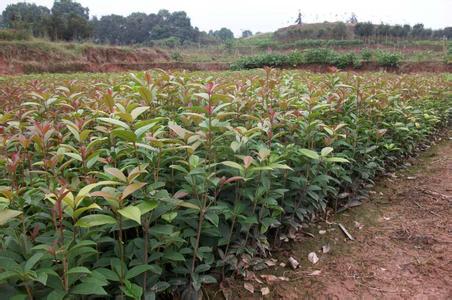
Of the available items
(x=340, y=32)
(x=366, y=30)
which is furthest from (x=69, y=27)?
(x=366, y=30)

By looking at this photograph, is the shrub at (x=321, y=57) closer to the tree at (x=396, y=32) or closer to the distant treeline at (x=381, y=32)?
the distant treeline at (x=381, y=32)

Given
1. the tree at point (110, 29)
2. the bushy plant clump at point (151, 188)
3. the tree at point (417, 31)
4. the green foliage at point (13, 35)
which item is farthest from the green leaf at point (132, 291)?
the tree at point (110, 29)

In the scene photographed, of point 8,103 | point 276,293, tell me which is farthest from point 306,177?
point 8,103

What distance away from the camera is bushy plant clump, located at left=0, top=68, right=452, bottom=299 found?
1.21m

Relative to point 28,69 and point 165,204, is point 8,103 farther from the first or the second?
point 28,69

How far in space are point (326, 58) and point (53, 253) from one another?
74.2ft

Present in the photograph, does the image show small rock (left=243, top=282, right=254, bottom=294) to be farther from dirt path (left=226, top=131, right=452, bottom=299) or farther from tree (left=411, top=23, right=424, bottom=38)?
tree (left=411, top=23, right=424, bottom=38)

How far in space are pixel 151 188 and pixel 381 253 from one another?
1671 mm

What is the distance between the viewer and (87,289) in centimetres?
118

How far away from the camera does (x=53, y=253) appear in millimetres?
1128

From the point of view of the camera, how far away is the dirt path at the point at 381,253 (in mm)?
1950

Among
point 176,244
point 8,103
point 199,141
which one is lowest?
point 176,244

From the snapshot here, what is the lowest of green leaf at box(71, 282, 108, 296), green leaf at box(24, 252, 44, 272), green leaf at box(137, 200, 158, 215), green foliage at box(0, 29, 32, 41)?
green leaf at box(71, 282, 108, 296)

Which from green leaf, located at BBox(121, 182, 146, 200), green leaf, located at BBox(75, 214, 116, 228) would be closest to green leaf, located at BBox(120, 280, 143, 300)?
green leaf, located at BBox(75, 214, 116, 228)
